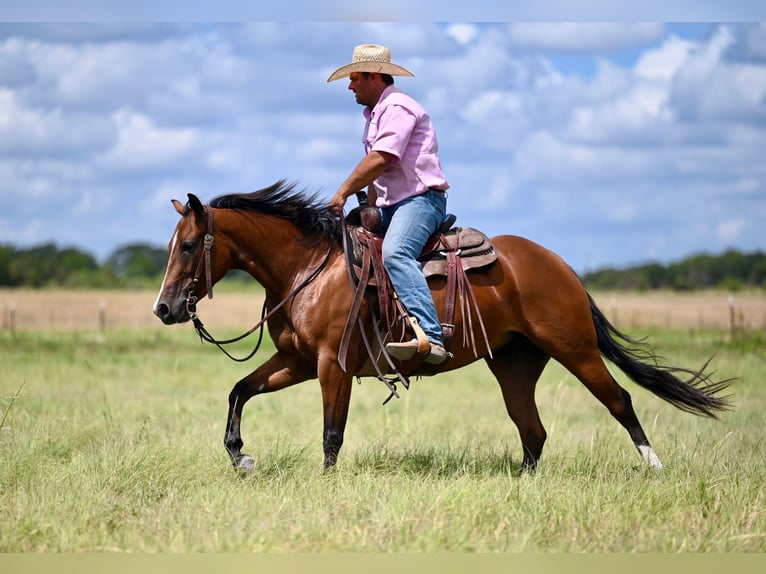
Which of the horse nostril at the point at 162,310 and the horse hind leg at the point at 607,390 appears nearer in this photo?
the horse nostril at the point at 162,310

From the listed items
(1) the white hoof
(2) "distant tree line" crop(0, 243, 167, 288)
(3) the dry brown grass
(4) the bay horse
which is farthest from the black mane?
(2) "distant tree line" crop(0, 243, 167, 288)

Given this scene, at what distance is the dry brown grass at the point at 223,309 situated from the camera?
35.2 meters

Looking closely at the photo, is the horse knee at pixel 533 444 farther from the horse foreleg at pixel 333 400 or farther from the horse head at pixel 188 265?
the horse head at pixel 188 265

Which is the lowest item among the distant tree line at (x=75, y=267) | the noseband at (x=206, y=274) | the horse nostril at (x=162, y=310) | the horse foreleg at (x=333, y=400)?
the horse foreleg at (x=333, y=400)

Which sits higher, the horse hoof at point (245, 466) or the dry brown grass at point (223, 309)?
the dry brown grass at point (223, 309)

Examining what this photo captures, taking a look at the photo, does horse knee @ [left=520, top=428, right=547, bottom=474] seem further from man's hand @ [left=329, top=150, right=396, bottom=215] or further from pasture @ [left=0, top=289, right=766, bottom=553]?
man's hand @ [left=329, top=150, right=396, bottom=215]

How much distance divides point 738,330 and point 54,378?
15.7 metres

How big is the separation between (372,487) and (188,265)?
2035 mm

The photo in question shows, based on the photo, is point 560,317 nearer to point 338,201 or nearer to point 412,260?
point 412,260

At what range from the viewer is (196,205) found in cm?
699

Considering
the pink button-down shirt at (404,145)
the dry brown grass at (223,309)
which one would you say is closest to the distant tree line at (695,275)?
the dry brown grass at (223,309)

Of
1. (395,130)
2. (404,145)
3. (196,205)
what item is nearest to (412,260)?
(404,145)

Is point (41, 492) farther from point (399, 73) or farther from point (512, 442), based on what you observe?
point (512, 442)

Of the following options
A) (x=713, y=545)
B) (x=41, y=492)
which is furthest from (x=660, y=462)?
(x=41, y=492)
